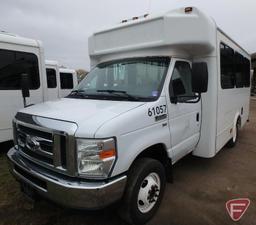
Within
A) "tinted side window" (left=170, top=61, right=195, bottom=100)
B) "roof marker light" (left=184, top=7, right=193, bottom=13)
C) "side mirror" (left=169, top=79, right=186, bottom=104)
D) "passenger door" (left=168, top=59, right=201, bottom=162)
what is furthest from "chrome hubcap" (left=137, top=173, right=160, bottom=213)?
"roof marker light" (left=184, top=7, right=193, bottom=13)

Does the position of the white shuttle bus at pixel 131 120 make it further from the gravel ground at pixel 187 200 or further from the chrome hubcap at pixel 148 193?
the gravel ground at pixel 187 200

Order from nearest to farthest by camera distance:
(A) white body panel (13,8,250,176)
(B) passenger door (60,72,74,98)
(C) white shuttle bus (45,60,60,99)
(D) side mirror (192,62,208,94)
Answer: (A) white body panel (13,8,250,176)
(D) side mirror (192,62,208,94)
(C) white shuttle bus (45,60,60,99)
(B) passenger door (60,72,74,98)

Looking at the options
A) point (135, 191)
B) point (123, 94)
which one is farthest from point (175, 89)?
point (135, 191)

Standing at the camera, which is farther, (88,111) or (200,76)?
(200,76)

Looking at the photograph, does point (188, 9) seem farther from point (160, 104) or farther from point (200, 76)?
point (160, 104)

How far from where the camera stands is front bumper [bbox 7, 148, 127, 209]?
239 cm

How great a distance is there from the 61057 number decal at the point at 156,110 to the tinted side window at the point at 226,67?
2.03m

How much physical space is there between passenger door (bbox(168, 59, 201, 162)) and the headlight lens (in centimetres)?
129

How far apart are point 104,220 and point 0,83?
415 cm

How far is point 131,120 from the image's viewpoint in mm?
2709

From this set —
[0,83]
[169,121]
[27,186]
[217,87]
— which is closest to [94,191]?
[27,186]

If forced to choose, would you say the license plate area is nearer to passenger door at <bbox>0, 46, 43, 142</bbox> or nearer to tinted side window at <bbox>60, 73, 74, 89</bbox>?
passenger door at <bbox>0, 46, 43, 142</bbox>

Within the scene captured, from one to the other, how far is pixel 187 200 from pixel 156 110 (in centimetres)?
163

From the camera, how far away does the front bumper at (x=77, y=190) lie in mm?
2389
